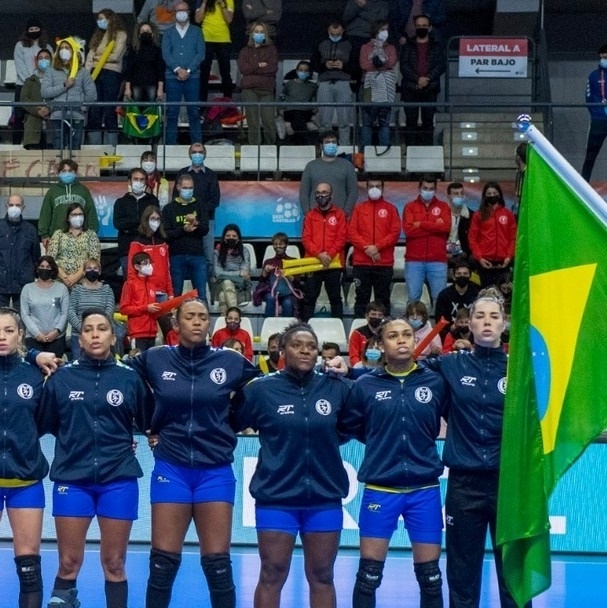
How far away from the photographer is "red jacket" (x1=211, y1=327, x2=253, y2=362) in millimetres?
14844

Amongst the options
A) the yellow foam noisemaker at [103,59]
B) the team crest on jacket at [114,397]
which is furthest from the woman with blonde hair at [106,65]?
the team crest on jacket at [114,397]

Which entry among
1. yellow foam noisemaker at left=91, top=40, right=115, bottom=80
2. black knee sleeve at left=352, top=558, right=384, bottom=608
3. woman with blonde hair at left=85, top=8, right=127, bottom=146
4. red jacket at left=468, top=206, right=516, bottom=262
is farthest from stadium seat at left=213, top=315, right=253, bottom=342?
black knee sleeve at left=352, top=558, right=384, bottom=608

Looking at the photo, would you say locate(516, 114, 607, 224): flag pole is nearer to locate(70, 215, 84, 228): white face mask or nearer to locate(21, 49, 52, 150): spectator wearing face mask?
locate(70, 215, 84, 228): white face mask

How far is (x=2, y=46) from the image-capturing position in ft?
79.8

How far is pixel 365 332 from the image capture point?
48.4 feet

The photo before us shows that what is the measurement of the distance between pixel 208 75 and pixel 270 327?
499 centimetres

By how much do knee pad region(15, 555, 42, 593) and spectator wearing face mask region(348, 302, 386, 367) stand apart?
21.2 ft

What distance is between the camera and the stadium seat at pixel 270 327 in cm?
1576

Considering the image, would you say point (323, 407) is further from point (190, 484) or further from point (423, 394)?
point (190, 484)

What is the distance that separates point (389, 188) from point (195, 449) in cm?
985

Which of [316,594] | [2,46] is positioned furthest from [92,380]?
[2,46]

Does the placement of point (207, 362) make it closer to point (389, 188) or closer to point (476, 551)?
point (476, 551)

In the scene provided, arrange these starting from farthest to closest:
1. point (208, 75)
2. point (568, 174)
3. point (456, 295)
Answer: point (208, 75) → point (456, 295) → point (568, 174)

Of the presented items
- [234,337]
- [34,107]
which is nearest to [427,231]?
[234,337]
